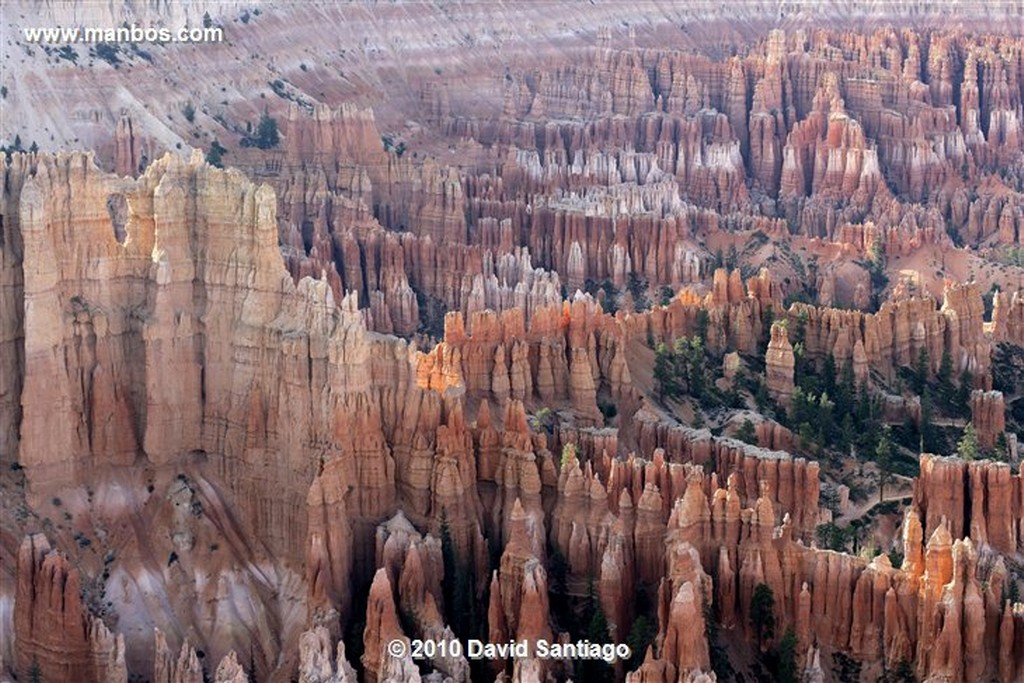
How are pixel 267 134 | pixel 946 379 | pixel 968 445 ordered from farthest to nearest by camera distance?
pixel 267 134 < pixel 946 379 < pixel 968 445

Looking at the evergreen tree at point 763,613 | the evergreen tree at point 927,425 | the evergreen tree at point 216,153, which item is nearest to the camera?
the evergreen tree at point 763,613

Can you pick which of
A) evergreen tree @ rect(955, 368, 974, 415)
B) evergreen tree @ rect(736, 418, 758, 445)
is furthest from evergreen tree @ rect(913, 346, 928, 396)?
evergreen tree @ rect(736, 418, 758, 445)

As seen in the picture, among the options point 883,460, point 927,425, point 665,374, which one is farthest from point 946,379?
point 665,374

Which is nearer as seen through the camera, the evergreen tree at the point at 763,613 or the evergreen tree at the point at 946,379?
the evergreen tree at the point at 763,613

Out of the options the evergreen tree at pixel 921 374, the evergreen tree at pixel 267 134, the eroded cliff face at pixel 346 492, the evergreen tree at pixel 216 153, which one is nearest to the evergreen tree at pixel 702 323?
the eroded cliff face at pixel 346 492

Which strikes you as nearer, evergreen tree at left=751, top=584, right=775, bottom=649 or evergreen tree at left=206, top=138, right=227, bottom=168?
evergreen tree at left=751, top=584, right=775, bottom=649

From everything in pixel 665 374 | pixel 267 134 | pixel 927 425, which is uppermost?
pixel 267 134

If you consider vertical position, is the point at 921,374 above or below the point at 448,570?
below

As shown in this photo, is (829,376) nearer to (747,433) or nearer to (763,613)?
(747,433)

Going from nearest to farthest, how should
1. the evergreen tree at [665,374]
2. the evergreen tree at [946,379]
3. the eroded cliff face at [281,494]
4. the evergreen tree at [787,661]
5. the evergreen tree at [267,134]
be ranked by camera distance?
the evergreen tree at [787,661], the eroded cliff face at [281,494], the evergreen tree at [665,374], the evergreen tree at [946,379], the evergreen tree at [267,134]

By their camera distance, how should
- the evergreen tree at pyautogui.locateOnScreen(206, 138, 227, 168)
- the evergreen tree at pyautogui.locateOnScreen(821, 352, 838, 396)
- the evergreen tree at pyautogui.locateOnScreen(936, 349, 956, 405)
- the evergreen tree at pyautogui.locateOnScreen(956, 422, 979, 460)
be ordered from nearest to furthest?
the evergreen tree at pyautogui.locateOnScreen(956, 422, 979, 460) → the evergreen tree at pyautogui.locateOnScreen(821, 352, 838, 396) → the evergreen tree at pyautogui.locateOnScreen(936, 349, 956, 405) → the evergreen tree at pyautogui.locateOnScreen(206, 138, 227, 168)

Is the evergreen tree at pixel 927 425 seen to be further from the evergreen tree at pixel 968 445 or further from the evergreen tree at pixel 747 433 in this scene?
the evergreen tree at pixel 747 433

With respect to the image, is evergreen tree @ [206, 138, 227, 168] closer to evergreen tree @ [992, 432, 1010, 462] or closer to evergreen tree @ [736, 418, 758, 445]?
evergreen tree @ [736, 418, 758, 445]
